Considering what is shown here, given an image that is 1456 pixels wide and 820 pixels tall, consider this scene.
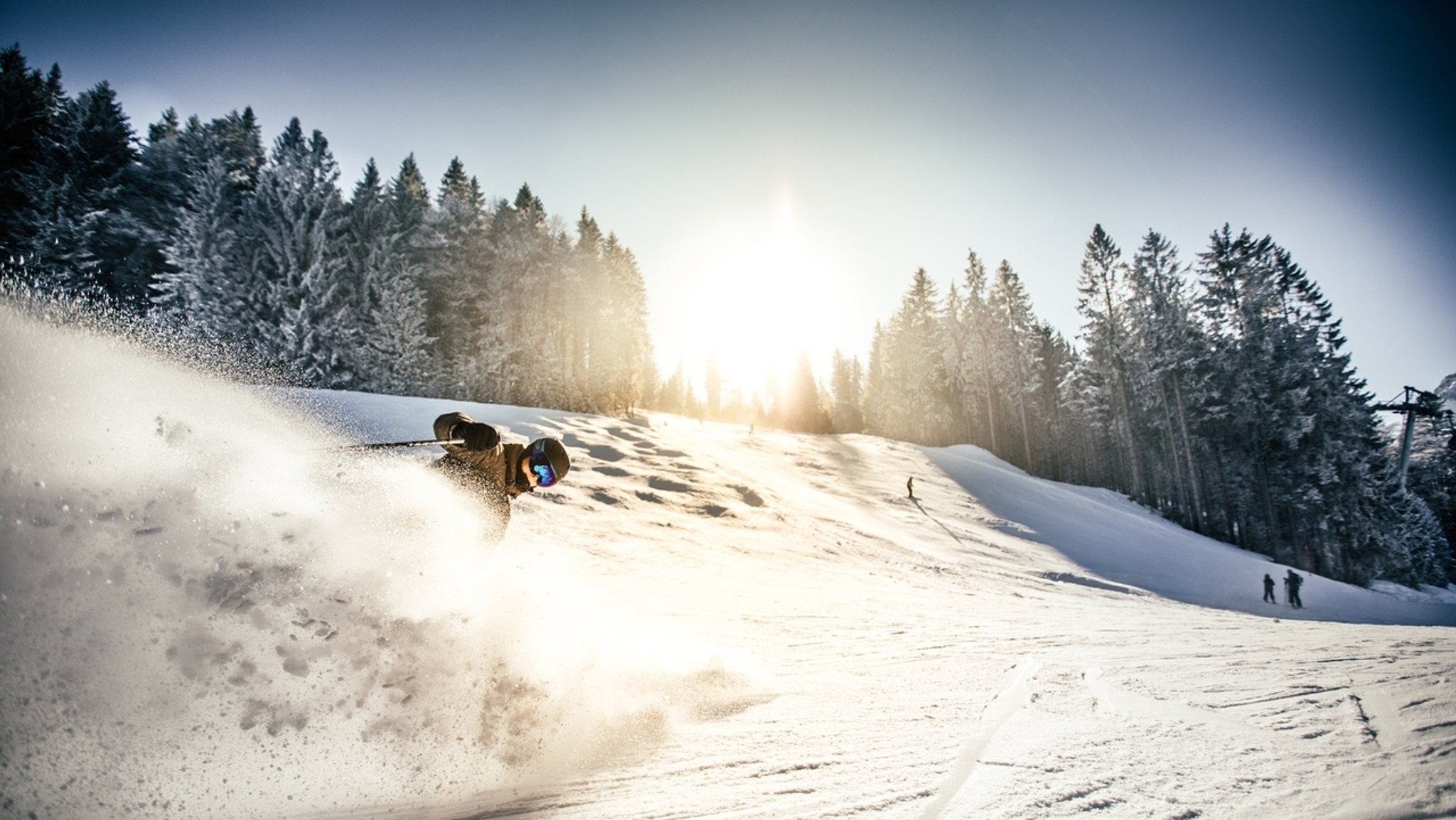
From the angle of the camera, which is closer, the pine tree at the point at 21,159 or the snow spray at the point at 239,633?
the snow spray at the point at 239,633

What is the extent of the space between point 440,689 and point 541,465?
64.6 inches

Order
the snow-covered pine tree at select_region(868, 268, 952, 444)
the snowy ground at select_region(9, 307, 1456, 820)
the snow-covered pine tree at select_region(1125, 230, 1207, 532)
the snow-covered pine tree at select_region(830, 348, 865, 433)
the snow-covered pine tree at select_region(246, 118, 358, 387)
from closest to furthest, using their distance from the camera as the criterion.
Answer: the snowy ground at select_region(9, 307, 1456, 820) → the snow-covered pine tree at select_region(246, 118, 358, 387) → the snow-covered pine tree at select_region(1125, 230, 1207, 532) → the snow-covered pine tree at select_region(868, 268, 952, 444) → the snow-covered pine tree at select_region(830, 348, 865, 433)

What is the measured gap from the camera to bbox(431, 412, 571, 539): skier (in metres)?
4.31

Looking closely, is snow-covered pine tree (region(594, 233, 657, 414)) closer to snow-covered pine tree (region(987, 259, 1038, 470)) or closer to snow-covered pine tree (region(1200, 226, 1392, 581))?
snow-covered pine tree (region(987, 259, 1038, 470))

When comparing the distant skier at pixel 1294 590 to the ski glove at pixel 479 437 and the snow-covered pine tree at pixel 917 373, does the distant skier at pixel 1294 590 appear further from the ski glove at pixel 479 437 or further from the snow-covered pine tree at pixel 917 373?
the snow-covered pine tree at pixel 917 373

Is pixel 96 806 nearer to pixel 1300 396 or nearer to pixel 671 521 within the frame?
pixel 671 521

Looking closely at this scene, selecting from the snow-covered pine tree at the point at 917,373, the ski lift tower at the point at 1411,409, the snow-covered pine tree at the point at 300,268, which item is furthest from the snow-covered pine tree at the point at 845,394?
the snow-covered pine tree at the point at 300,268

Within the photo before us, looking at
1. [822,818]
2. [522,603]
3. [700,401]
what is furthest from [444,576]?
[700,401]

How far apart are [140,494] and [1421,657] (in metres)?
11.7

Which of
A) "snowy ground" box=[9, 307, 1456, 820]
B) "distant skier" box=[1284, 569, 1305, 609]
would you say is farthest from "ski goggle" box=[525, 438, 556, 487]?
"distant skier" box=[1284, 569, 1305, 609]

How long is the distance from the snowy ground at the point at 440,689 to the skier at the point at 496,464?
20 cm

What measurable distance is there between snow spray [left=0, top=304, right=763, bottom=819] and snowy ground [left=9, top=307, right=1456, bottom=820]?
12 mm

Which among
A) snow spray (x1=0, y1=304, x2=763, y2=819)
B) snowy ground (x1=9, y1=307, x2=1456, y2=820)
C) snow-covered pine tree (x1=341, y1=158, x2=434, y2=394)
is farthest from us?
snow-covered pine tree (x1=341, y1=158, x2=434, y2=394)

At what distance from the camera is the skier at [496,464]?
431cm
